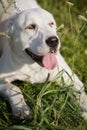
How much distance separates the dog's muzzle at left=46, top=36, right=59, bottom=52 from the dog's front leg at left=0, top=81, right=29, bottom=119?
1.76 feet

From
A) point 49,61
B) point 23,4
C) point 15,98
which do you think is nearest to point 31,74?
point 49,61

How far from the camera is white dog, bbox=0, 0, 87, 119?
5.02 m

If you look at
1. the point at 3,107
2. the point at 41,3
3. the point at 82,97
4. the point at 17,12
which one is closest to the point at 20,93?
the point at 3,107

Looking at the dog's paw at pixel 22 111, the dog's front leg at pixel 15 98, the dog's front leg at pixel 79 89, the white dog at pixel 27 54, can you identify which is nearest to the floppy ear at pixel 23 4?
the white dog at pixel 27 54

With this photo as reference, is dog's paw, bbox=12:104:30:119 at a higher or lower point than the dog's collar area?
lower

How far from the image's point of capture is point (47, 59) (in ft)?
16.9

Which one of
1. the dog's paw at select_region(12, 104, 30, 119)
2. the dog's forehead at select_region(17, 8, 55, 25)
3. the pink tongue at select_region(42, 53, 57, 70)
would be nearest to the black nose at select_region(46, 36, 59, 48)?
the pink tongue at select_region(42, 53, 57, 70)

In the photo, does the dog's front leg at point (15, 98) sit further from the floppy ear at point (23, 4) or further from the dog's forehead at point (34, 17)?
the floppy ear at point (23, 4)

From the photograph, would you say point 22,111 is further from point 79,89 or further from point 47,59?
point 79,89

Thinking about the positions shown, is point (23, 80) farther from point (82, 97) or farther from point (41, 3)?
point (41, 3)

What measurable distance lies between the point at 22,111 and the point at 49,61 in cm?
59

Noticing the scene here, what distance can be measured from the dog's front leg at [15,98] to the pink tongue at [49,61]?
1.21 ft

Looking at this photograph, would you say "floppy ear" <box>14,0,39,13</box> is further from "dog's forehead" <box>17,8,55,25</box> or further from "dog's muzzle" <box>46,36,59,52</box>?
"dog's muzzle" <box>46,36,59,52</box>

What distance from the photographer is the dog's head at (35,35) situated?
16.4ft
